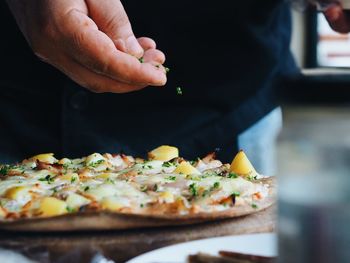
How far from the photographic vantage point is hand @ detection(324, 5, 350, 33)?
1.42 metres

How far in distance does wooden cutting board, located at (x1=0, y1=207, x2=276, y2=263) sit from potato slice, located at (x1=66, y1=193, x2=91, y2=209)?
4cm

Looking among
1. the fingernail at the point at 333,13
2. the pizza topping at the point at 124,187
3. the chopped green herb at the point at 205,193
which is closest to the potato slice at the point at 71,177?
the pizza topping at the point at 124,187

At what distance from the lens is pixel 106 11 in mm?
1462

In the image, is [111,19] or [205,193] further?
[111,19]

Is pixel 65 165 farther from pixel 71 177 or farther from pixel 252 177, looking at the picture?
pixel 252 177

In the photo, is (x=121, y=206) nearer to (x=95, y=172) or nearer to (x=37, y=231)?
(x=37, y=231)

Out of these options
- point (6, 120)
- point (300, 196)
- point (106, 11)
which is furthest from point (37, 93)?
point (300, 196)

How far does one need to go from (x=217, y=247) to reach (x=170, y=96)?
1120mm

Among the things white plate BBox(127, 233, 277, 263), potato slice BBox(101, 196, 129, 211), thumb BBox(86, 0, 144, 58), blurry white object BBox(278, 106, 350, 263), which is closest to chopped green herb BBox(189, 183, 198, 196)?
potato slice BBox(101, 196, 129, 211)

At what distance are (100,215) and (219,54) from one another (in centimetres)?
103

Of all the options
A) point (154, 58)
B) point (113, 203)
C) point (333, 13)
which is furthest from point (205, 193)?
point (333, 13)

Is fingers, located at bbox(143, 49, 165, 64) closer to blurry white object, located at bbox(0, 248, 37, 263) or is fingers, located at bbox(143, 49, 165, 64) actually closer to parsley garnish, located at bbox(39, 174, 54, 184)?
parsley garnish, located at bbox(39, 174, 54, 184)

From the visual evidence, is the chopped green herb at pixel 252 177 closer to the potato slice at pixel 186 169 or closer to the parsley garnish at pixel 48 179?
the potato slice at pixel 186 169

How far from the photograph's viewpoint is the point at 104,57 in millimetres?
1344
